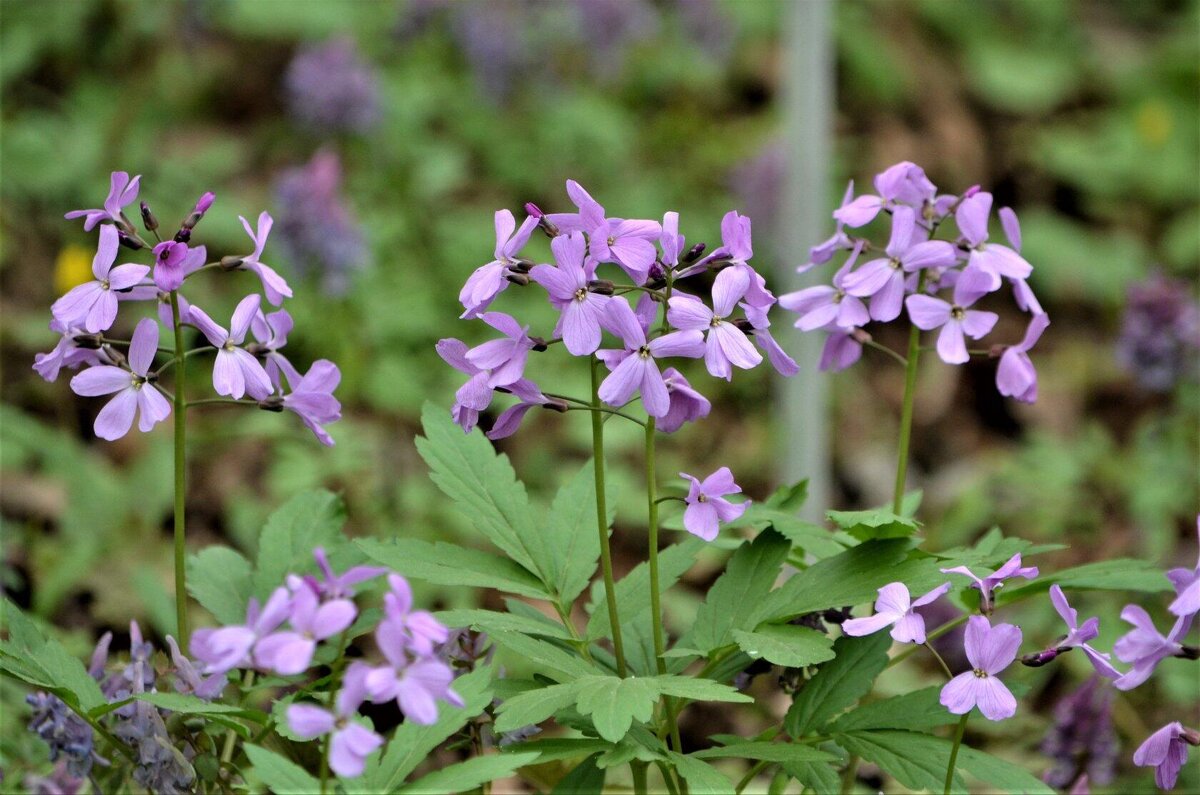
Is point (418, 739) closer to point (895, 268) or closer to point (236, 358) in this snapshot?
point (236, 358)

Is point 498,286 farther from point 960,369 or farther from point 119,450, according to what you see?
point 960,369

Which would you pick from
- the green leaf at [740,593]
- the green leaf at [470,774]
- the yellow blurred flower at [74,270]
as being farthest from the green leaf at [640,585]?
the yellow blurred flower at [74,270]

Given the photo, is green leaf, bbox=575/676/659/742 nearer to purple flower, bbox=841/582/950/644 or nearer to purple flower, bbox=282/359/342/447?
purple flower, bbox=841/582/950/644

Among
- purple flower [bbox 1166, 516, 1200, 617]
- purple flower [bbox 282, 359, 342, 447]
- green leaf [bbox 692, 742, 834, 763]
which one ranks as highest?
purple flower [bbox 282, 359, 342, 447]

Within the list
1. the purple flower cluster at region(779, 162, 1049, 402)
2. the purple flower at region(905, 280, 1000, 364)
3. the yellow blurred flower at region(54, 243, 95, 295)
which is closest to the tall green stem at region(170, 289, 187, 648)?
the purple flower cluster at region(779, 162, 1049, 402)

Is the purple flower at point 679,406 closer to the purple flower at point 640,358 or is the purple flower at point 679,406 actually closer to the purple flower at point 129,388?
the purple flower at point 640,358
